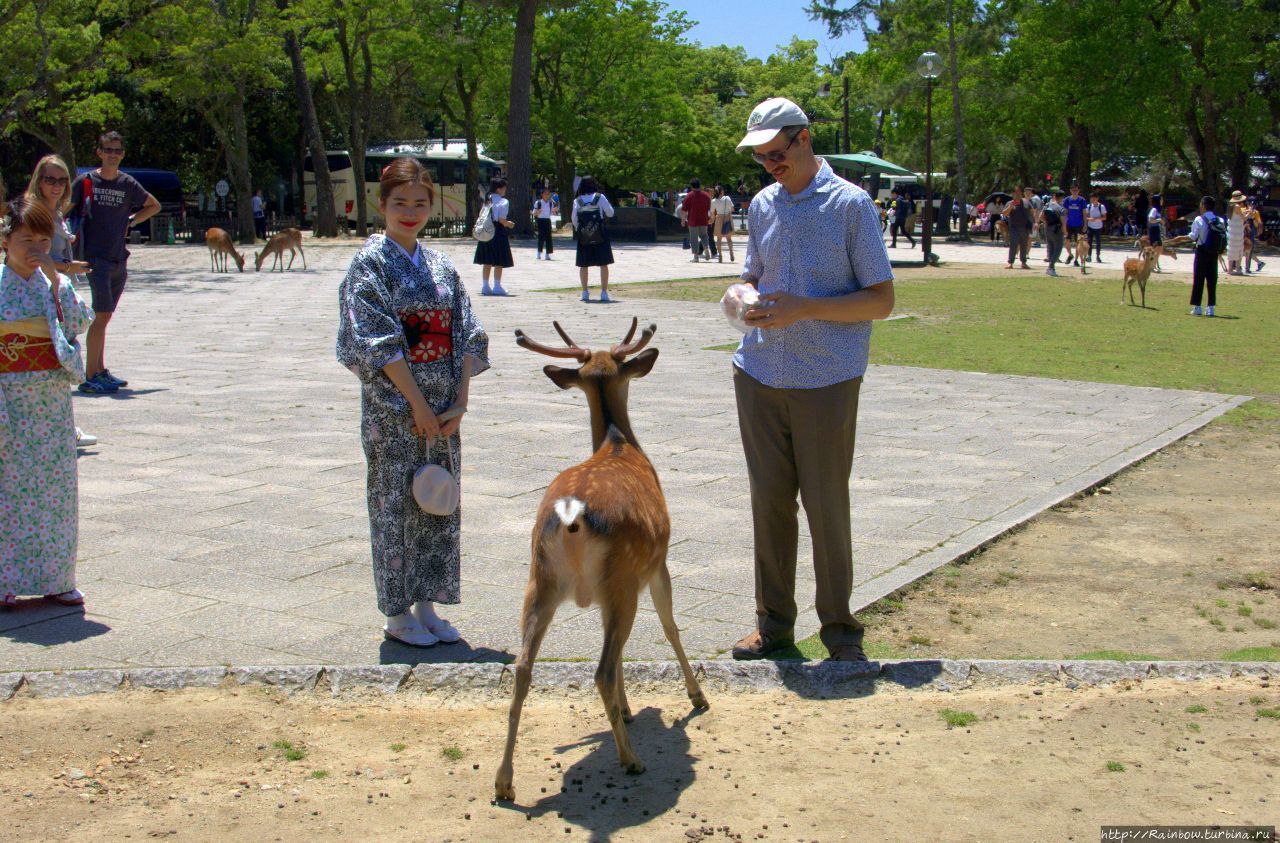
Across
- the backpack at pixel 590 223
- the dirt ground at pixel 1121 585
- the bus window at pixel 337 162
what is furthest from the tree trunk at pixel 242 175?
the dirt ground at pixel 1121 585

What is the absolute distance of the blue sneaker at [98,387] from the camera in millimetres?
10281

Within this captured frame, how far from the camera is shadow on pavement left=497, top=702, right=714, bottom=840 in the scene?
3.48 meters

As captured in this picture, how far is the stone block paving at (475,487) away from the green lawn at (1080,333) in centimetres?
114

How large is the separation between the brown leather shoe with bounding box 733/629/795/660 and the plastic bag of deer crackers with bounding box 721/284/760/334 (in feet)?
3.84

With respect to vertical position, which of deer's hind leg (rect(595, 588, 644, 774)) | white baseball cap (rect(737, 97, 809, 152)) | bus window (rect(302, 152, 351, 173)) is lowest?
deer's hind leg (rect(595, 588, 644, 774))

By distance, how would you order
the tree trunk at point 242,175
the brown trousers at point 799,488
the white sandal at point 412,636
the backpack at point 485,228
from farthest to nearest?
the tree trunk at point 242,175 < the backpack at point 485,228 < the white sandal at point 412,636 < the brown trousers at point 799,488

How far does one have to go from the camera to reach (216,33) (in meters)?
26.8

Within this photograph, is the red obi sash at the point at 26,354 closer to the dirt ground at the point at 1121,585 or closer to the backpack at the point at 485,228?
the dirt ground at the point at 1121,585

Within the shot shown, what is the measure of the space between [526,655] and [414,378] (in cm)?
136

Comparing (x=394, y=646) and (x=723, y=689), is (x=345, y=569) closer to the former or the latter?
(x=394, y=646)

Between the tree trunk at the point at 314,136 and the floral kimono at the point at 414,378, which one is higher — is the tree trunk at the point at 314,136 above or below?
above

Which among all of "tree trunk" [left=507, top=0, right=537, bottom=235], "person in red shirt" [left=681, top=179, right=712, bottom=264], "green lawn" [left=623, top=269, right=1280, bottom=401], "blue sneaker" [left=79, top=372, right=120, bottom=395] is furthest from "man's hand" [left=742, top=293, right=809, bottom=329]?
"tree trunk" [left=507, top=0, right=537, bottom=235]

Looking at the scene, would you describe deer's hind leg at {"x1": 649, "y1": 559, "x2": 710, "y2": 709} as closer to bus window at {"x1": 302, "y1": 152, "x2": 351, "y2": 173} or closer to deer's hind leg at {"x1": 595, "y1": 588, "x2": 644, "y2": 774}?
deer's hind leg at {"x1": 595, "y1": 588, "x2": 644, "y2": 774}

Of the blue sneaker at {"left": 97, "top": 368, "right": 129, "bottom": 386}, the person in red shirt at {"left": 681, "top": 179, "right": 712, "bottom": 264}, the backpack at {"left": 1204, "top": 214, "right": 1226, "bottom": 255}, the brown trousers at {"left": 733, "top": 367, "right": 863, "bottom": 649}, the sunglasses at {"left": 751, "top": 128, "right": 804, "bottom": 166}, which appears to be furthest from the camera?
the person in red shirt at {"left": 681, "top": 179, "right": 712, "bottom": 264}
